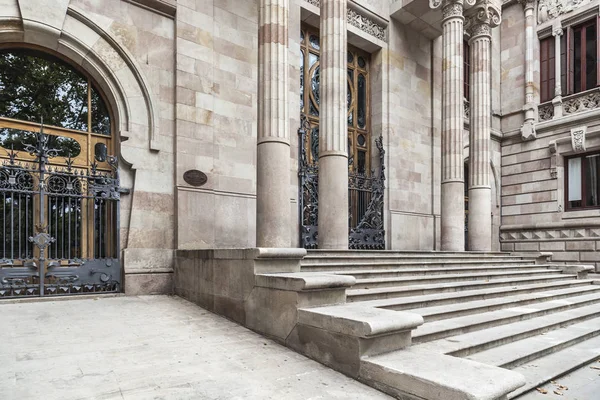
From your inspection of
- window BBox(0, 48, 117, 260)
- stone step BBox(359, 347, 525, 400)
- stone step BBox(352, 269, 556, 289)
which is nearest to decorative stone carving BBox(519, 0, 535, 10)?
stone step BBox(352, 269, 556, 289)

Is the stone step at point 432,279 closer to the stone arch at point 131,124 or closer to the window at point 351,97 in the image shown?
the stone arch at point 131,124

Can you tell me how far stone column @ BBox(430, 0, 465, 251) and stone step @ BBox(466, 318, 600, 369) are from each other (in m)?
6.33

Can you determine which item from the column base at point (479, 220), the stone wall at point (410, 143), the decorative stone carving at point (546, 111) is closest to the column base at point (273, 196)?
the stone wall at point (410, 143)

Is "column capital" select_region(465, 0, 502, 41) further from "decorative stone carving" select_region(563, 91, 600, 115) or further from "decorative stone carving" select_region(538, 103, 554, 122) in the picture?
"decorative stone carving" select_region(538, 103, 554, 122)

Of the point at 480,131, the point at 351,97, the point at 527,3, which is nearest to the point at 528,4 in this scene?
the point at 527,3

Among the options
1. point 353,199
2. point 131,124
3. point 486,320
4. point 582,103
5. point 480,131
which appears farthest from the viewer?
point 582,103

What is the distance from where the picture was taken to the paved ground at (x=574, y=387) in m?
4.00

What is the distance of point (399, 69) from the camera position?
47.7ft

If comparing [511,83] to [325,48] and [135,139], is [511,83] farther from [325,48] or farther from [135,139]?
[135,139]

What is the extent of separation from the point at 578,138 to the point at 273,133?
1450 cm

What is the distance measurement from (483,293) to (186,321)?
5.26 metres

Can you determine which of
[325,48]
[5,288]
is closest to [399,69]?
[325,48]

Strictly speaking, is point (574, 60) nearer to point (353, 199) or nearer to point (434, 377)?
point (353, 199)

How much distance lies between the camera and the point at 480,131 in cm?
1416
